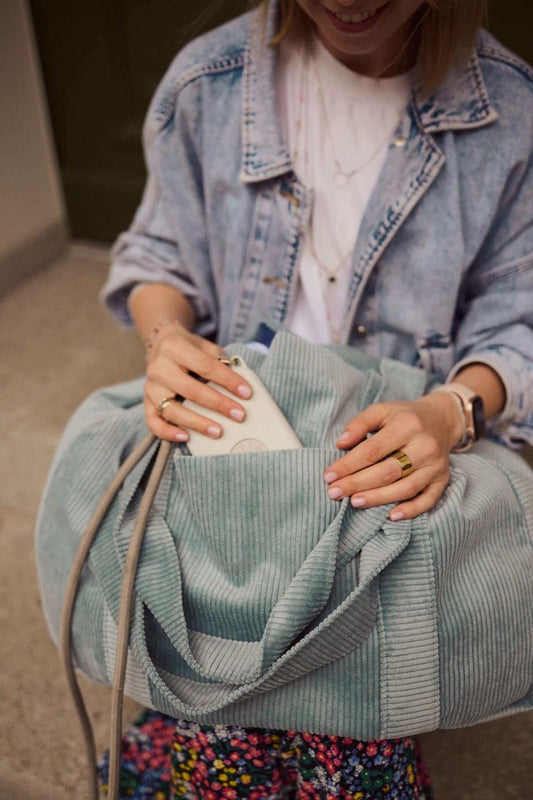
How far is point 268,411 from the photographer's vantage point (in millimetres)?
696

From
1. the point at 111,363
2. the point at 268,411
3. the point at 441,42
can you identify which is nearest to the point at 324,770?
the point at 268,411

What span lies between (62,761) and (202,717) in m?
0.44

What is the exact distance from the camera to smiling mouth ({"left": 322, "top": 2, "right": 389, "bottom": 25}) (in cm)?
68

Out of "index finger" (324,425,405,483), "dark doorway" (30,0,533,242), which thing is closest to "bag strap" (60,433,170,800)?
"index finger" (324,425,405,483)

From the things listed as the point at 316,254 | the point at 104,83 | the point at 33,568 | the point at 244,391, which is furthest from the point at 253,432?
the point at 104,83

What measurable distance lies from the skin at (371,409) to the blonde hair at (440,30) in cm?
2

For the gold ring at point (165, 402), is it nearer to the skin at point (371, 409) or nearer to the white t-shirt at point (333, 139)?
the skin at point (371, 409)

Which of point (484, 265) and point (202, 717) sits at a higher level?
point (484, 265)

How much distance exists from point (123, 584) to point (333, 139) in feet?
1.79

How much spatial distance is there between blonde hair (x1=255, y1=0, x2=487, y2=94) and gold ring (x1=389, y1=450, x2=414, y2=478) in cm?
40

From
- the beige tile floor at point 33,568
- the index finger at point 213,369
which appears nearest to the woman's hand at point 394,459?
the index finger at point 213,369

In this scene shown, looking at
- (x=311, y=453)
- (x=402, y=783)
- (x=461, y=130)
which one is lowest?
(x=402, y=783)

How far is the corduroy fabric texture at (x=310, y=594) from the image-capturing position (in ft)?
2.04

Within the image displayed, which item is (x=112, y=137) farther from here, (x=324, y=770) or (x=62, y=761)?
(x=324, y=770)
